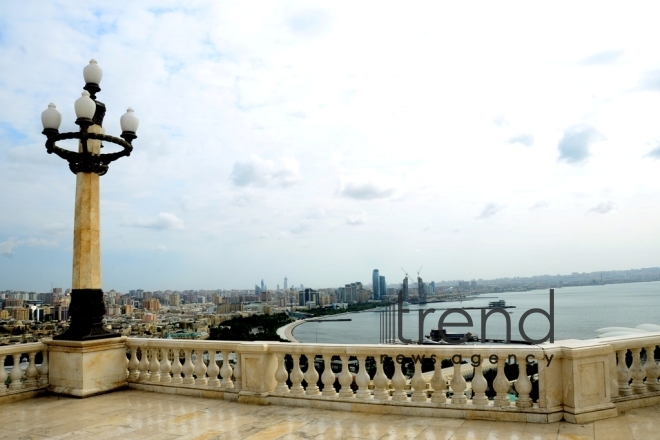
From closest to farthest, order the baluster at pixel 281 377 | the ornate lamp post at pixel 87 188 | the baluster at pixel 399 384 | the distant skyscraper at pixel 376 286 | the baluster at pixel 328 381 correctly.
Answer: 1. the baluster at pixel 399 384
2. the baluster at pixel 328 381
3. the baluster at pixel 281 377
4. the ornate lamp post at pixel 87 188
5. the distant skyscraper at pixel 376 286

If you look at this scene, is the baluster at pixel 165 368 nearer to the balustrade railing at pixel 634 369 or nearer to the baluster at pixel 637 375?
the balustrade railing at pixel 634 369

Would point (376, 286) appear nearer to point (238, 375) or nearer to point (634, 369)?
point (238, 375)

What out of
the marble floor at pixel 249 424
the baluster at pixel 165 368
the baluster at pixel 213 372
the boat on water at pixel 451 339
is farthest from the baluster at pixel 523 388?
the boat on water at pixel 451 339

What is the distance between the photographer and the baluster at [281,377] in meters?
6.27

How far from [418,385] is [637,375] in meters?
2.61

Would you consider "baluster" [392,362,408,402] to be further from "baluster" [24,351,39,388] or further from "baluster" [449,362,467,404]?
"baluster" [24,351,39,388]

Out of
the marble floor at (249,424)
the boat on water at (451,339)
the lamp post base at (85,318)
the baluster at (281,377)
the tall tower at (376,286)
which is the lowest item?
the tall tower at (376,286)

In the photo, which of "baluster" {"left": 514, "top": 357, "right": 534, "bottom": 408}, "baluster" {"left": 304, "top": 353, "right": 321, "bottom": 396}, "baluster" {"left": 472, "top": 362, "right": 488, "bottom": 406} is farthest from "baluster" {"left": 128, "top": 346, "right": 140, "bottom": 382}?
"baluster" {"left": 514, "top": 357, "right": 534, "bottom": 408}

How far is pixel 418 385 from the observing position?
5516 millimetres

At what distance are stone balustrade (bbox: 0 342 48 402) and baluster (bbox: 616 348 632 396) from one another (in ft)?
27.7

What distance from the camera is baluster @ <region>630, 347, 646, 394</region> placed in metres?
5.47

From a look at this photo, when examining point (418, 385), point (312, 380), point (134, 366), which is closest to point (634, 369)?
point (418, 385)

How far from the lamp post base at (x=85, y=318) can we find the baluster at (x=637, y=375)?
7.61 m

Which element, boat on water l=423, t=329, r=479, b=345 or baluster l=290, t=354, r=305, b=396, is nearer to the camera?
baluster l=290, t=354, r=305, b=396
